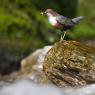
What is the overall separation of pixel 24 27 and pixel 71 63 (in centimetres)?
881

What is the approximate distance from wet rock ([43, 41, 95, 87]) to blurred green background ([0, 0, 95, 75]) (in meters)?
7.15

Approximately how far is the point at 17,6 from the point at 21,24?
1759 mm

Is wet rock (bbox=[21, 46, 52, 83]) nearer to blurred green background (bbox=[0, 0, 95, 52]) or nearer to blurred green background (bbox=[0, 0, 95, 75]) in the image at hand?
blurred green background (bbox=[0, 0, 95, 75])

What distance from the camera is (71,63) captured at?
1351 centimetres

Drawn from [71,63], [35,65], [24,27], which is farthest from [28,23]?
[71,63]

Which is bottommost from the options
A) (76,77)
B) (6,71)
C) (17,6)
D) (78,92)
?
(78,92)

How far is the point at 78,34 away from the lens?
27.1m

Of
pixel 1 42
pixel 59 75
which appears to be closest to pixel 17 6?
pixel 1 42

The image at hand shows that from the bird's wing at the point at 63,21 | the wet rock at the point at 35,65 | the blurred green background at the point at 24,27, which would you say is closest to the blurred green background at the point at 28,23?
the blurred green background at the point at 24,27

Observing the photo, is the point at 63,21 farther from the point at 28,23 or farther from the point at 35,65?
the point at 28,23

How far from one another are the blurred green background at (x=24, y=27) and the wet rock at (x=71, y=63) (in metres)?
7.15

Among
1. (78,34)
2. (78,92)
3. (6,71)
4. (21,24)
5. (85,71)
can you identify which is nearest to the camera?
(78,92)

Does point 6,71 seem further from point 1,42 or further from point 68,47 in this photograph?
point 68,47

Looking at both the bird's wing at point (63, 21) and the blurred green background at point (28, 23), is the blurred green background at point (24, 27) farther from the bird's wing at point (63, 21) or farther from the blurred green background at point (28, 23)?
the bird's wing at point (63, 21)
